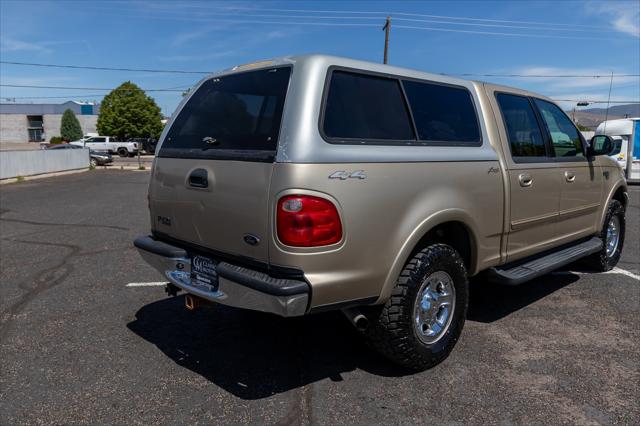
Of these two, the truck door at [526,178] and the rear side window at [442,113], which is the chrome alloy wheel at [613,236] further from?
the rear side window at [442,113]

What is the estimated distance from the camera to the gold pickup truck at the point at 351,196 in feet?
8.85

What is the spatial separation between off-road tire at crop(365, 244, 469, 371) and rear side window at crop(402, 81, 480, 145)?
803 millimetres

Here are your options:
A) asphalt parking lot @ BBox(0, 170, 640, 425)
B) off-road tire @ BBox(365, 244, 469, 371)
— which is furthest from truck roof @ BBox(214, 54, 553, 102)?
asphalt parking lot @ BBox(0, 170, 640, 425)

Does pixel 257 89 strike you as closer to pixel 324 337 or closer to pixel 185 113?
pixel 185 113

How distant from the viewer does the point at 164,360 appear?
11.6ft

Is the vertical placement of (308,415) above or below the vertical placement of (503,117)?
→ below

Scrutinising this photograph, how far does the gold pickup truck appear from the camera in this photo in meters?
2.70

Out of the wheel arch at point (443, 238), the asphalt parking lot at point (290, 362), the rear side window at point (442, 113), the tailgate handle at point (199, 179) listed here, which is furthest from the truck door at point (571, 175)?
the tailgate handle at point (199, 179)

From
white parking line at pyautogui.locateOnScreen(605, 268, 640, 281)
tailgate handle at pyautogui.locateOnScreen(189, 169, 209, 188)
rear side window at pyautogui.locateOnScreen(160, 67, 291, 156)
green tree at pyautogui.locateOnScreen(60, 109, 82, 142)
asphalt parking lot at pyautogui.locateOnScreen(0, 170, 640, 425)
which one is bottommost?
asphalt parking lot at pyautogui.locateOnScreen(0, 170, 640, 425)

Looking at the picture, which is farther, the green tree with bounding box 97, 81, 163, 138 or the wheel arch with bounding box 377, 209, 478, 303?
the green tree with bounding box 97, 81, 163, 138

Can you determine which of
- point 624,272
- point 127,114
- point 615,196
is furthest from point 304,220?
point 127,114

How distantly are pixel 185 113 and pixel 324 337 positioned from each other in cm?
203

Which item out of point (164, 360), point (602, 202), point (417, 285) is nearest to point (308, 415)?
point (417, 285)

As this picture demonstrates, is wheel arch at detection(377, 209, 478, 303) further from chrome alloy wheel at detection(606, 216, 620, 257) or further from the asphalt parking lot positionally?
chrome alloy wheel at detection(606, 216, 620, 257)
